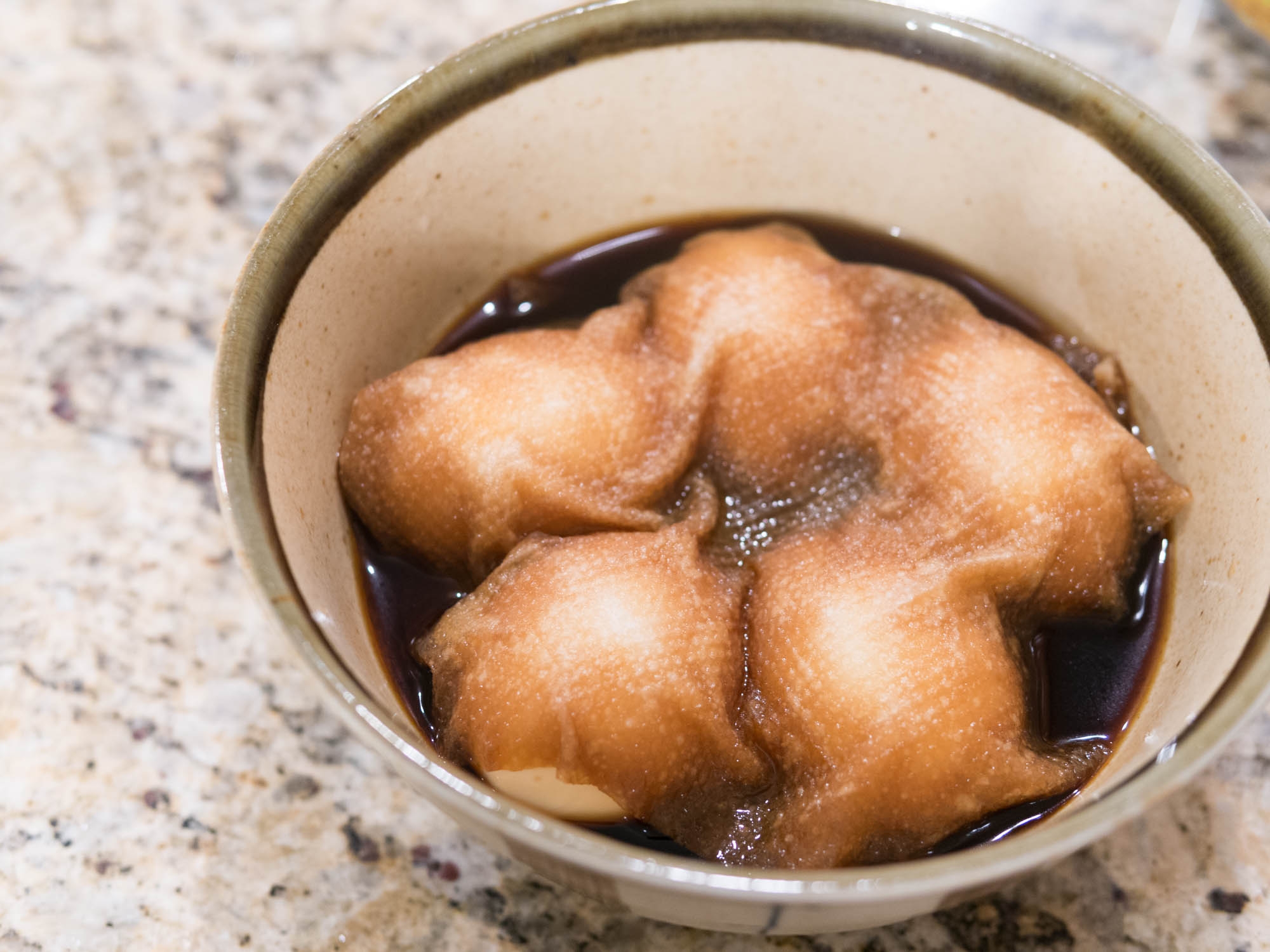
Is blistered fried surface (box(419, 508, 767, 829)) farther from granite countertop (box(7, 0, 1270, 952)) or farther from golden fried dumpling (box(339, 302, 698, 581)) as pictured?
granite countertop (box(7, 0, 1270, 952))

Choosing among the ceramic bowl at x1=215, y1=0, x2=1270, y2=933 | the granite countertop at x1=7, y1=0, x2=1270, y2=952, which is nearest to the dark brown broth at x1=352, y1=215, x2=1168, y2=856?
the ceramic bowl at x1=215, y1=0, x2=1270, y2=933

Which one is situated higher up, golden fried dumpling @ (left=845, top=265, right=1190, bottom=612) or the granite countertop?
golden fried dumpling @ (left=845, top=265, right=1190, bottom=612)

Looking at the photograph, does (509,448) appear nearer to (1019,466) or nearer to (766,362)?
(766,362)

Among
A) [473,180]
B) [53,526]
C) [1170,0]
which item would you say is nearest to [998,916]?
[473,180]

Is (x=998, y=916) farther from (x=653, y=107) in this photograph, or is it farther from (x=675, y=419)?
(x=653, y=107)

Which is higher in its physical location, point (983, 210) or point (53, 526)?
point (983, 210)
